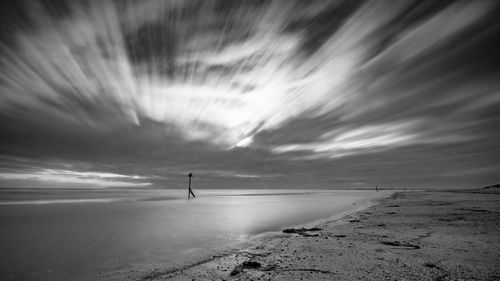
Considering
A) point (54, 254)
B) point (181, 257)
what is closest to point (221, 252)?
point (181, 257)

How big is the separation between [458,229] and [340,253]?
8.99 metres

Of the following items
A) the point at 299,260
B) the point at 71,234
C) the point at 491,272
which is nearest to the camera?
the point at 491,272

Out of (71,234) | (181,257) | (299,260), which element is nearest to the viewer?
(299,260)

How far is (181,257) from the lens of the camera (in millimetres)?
9961

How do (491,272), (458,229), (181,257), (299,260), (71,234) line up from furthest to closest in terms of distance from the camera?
(71,234), (458,229), (181,257), (299,260), (491,272)

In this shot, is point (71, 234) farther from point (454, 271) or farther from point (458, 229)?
point (458, 229)

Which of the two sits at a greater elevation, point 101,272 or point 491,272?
point 491,272

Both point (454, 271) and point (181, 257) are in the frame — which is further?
point (181, 257)

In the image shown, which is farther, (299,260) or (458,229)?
(458,229)

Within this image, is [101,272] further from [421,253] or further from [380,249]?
[421,253]

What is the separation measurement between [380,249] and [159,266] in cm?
855

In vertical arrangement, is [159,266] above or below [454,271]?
below

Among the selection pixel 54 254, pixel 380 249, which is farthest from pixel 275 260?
pixel 54 254

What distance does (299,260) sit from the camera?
778 cm
